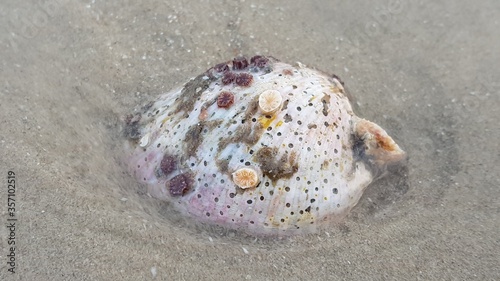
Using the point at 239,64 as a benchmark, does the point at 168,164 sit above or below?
below

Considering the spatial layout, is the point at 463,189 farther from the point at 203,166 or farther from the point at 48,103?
the point at 48,103

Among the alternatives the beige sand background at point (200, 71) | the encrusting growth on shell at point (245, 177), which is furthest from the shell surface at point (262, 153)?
the beige sand background at point (200, 71)

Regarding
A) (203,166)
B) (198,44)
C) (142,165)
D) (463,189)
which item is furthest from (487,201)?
(198,44)

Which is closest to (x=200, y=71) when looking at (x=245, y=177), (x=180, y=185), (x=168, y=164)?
(x=168, y=164)

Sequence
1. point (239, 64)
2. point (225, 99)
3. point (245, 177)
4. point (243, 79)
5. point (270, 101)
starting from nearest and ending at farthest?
point (245, 177) < point (270, 101) < point (225, 99) < point (243, 79) < point (239, 64)

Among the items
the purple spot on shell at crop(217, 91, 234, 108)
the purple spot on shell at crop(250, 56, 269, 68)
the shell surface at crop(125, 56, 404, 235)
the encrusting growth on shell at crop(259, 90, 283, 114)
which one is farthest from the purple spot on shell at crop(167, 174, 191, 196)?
the purple spot on shell at crop(250, 56, 269, 68)

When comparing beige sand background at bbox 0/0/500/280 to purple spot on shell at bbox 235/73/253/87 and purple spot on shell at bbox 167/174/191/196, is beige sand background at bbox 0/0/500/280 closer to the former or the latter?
purple spot on shell at bbox 167/174/191/196

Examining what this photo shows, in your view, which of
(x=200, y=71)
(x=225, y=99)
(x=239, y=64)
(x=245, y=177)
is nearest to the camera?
(x=245, y=177)

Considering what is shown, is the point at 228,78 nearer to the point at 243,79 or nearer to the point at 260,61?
the point at 243,79
